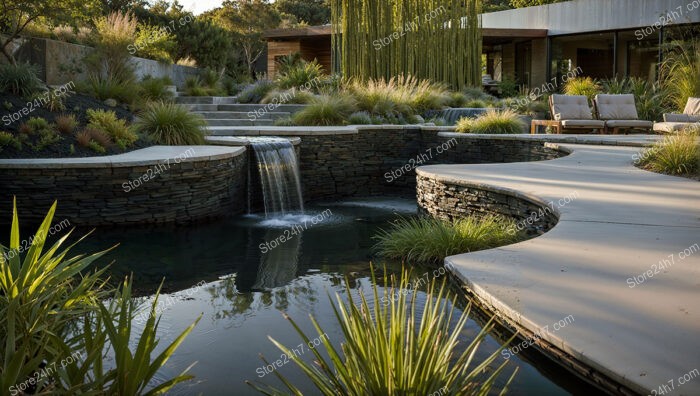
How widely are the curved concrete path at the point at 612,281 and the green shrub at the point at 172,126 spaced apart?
15.5 feet

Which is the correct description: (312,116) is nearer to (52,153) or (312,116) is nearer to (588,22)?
(52,153)

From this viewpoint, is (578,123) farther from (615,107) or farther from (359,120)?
(359,120)

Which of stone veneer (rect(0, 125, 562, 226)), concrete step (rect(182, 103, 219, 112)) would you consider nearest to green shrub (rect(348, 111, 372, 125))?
stone veneer (rect(0, 125, 562, 226))

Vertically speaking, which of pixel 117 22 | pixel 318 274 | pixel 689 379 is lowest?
pixel 318 274

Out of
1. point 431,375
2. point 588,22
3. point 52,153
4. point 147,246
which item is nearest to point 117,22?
point 52,153

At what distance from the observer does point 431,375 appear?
2.19m

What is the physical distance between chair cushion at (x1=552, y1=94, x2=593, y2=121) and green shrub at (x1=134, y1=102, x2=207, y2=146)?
6446mm

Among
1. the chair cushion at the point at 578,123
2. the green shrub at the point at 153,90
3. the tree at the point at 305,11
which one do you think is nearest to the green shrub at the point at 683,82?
the chair cushion at the point at 578,123

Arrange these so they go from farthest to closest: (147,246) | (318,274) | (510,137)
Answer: (510,137) → (147,246) → (318,274)

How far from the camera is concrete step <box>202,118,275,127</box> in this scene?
38.3 feet

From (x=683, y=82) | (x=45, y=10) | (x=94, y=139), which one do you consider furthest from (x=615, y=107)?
(x=45, y=10)

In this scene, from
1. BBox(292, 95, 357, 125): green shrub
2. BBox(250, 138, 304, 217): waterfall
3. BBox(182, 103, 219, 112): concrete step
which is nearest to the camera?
BBox(250, 138, 304, 217): waterfall

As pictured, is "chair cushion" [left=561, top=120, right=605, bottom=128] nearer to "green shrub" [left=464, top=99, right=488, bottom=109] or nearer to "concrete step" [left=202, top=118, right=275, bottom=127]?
"green shrub" [left=464, top=99, right=488, bottom=109]

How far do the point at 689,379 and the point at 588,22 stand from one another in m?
18.1
